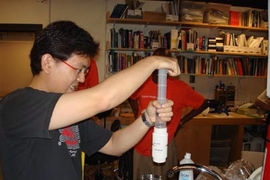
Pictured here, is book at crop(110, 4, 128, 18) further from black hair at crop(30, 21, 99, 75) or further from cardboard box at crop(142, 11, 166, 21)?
black hair at crop(30, 21, 99, 75)

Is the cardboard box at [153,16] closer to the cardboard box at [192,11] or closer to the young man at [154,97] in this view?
the cardboard box at [192,11]

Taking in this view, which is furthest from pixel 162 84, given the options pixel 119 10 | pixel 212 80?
pixel 212 80

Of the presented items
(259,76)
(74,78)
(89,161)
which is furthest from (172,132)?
(259,76)

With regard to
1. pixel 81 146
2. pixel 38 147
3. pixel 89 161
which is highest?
pixel 38 147

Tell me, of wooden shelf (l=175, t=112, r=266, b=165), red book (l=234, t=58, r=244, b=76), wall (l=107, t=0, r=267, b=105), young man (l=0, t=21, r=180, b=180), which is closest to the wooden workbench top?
wooden shelf (l=175, t=112, r=266, b=165)

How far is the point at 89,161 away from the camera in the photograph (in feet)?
9.48

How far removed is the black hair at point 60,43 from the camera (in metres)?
0.87

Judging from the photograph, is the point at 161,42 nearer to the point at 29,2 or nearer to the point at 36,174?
the point at 29,2

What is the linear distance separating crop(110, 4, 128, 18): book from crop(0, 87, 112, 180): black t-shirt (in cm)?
321

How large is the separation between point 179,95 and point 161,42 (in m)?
1.98

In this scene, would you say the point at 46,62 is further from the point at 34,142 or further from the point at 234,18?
the point at 234,18

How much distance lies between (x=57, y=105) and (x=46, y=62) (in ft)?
0.79

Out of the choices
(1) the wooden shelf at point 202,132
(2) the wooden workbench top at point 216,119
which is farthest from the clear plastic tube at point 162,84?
(1) the wooden shelf at point 202,132

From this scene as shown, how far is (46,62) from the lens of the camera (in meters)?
0.88
